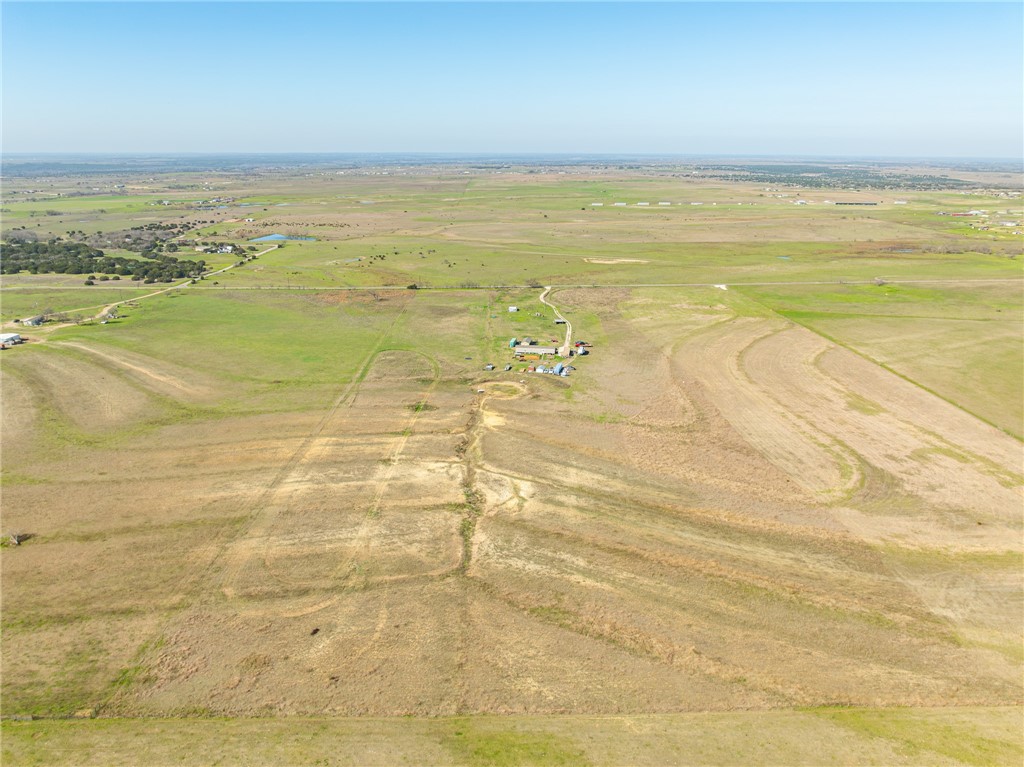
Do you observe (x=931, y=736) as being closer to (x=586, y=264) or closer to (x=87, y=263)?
(x=586, y=264)

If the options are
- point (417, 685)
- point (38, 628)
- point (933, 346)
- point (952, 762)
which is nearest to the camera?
point (952, 762)

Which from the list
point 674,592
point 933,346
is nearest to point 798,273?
point 933,346

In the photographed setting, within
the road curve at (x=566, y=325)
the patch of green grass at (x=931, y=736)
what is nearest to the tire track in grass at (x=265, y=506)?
the road curve at (x=566, y=325)

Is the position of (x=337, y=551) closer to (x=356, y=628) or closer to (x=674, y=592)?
(x=356, y=628)

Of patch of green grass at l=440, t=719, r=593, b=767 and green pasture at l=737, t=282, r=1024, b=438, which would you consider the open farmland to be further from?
green pasture at l=737, t=282, r=1024, b=438

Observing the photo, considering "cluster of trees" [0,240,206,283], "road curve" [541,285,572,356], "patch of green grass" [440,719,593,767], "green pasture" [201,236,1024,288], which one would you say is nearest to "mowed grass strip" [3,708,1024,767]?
"patch of green grass" [440,719,593,767]

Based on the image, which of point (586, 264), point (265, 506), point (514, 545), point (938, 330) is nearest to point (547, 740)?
point (514, 545)
